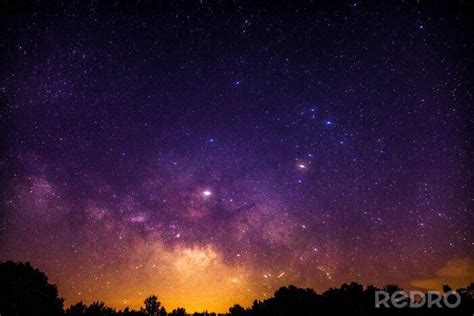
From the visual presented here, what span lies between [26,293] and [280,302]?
1768 centimetres

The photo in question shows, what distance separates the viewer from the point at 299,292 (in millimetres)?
17453

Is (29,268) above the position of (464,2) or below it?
below

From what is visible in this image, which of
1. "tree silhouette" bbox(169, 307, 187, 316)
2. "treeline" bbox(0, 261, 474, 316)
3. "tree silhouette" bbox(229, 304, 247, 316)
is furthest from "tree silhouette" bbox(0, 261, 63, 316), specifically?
"tree silhouette" bbox(229, 304, 247, 316)

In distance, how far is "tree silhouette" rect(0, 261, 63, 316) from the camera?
18.0 m

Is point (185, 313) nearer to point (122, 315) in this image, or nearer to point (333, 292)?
point (122, 315)

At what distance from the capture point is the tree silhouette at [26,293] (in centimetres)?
1803

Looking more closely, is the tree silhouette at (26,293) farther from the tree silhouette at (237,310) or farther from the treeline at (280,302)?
the tree silhouette at (237,310)

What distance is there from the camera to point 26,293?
1997 cm

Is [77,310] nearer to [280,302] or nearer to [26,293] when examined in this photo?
[26,293]

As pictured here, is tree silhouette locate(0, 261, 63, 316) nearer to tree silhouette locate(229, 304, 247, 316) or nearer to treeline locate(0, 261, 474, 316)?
treeline locate(0, 261, 474, 316)

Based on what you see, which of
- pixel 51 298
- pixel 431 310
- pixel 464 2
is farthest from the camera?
pixel 51 298

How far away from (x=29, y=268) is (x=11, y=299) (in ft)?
15.4

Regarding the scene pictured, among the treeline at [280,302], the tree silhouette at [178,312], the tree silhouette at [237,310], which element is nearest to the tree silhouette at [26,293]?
the treeline at [280,302]

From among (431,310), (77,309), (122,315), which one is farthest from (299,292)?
(77,309)
